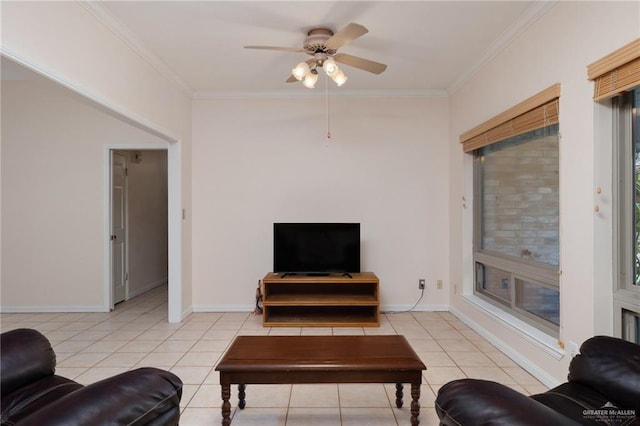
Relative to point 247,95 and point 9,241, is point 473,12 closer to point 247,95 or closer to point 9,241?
point 247,95

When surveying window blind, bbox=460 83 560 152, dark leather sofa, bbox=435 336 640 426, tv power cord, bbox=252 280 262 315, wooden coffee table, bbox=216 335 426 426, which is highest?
window blind, bbox=460 83 560 152

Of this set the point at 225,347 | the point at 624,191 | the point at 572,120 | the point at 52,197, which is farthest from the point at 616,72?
the point at 52,197

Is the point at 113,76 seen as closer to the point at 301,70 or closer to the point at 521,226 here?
the point at 301,70

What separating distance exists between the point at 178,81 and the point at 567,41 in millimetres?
3619

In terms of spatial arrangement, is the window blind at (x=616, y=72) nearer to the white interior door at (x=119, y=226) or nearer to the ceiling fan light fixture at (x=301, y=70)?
the ceiling fan light fixture at (x=301, y=70)

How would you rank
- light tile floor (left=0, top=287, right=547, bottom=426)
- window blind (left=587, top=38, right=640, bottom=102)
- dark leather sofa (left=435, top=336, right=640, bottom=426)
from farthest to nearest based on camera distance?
light tile floor (left=0, top=287, right=547, bottom=426), window blind (left=587, top=38, right=640, bottom=102), dark leather sofa (left=435, top=336, right=640, bottom=426)

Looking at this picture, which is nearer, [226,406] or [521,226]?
[226,406]

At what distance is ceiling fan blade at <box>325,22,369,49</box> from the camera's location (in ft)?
6.88

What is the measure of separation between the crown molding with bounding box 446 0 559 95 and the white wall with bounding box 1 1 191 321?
3.20 metres

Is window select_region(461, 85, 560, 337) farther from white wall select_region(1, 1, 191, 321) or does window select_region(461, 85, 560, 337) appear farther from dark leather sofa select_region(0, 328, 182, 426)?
white wall select_region(1, 1, 191, 321)

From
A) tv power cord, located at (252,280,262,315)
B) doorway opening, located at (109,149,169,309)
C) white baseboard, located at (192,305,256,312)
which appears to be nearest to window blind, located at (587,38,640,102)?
tv power cord, located at (252,280,262,315)

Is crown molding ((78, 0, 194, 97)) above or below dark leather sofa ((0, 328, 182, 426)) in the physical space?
above

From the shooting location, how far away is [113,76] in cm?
262

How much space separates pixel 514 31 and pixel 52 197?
17.7 feet
